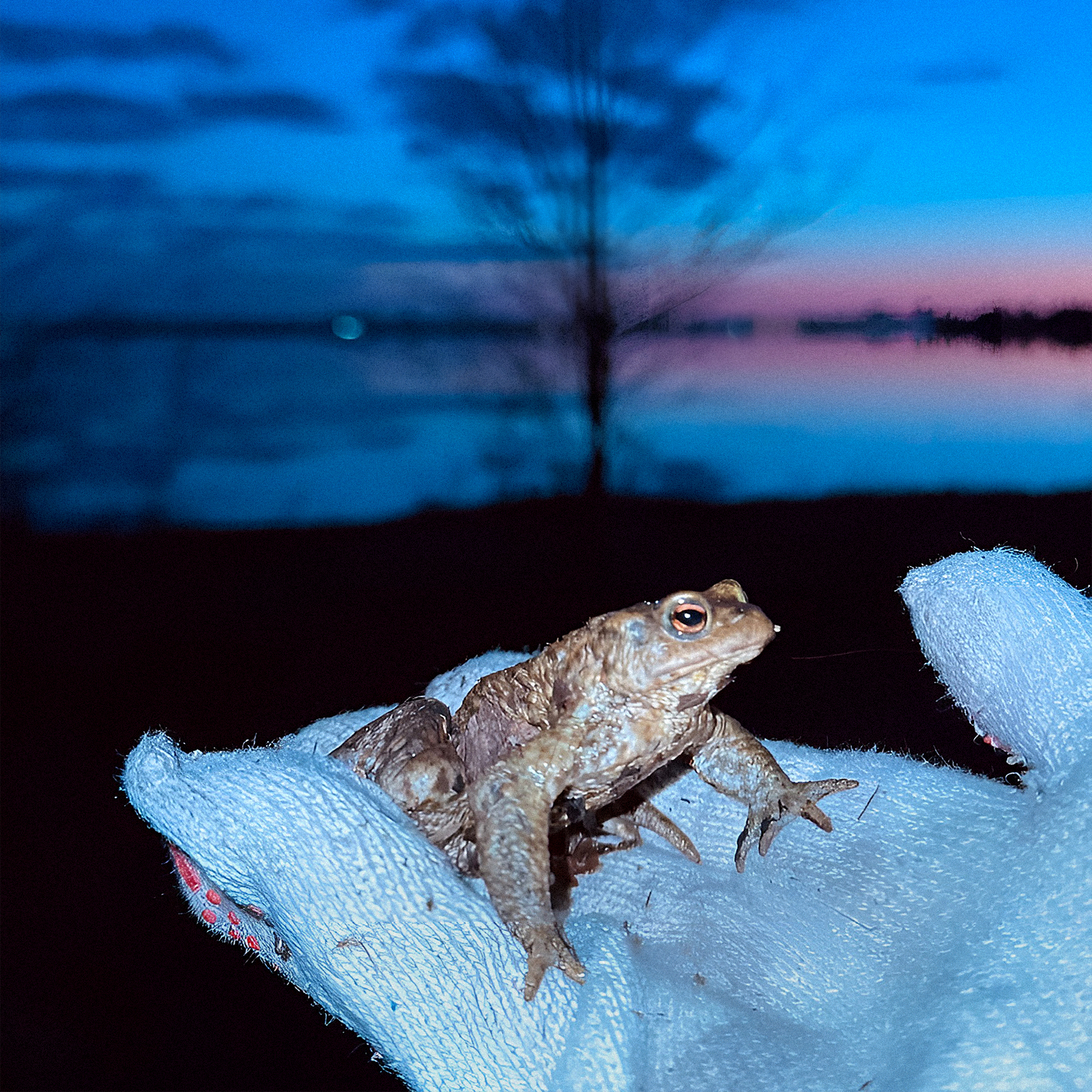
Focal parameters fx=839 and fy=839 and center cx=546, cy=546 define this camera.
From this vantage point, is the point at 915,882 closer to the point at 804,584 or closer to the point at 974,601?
the point at 974,601

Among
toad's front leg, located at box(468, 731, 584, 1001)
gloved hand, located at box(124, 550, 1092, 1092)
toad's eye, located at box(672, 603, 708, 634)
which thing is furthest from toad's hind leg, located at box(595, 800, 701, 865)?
toad's eye, located at box(672, 603, 708, 634)

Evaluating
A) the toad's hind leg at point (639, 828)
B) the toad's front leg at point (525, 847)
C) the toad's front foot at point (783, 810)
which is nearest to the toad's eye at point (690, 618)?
the toad's front leg at point (525, 847)

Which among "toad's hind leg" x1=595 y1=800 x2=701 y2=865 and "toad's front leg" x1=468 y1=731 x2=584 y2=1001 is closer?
"toad's front leg" x1=468 y1=731 x2=584 y2=1001

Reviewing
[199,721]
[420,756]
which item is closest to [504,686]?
[420,756]

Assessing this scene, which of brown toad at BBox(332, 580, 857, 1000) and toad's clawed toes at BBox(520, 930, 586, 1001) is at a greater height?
brown toad at BBox(332, 580, 857, 1000)

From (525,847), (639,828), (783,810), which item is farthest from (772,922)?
(525,847)

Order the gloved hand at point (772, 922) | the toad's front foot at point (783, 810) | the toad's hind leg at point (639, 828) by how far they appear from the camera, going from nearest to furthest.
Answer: the gloved hand at point (772, 922) < the toad's front foot at point (783, 810) < the toad's hind leg at point (639, 828)

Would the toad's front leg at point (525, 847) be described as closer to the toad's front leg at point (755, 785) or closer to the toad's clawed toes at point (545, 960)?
the toad's clawed toes at point (545, 960)

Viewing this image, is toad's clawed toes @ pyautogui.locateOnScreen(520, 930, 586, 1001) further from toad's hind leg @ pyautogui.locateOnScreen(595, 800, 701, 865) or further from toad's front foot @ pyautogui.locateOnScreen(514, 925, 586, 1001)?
toad's hind leg @ pyautogui.locateOnScreen(595, 800, 701, 865)
